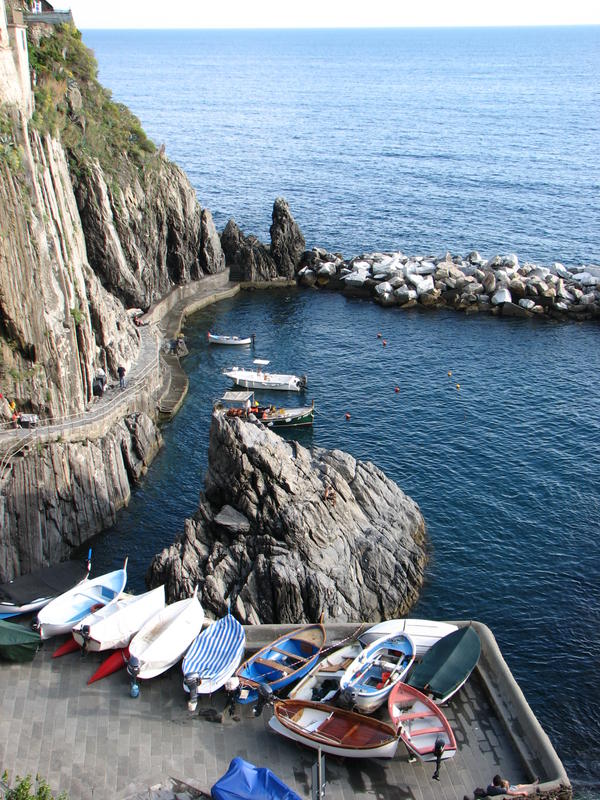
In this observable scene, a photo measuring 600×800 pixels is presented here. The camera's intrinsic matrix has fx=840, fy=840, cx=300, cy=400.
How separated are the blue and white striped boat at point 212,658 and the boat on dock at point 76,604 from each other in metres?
5.12

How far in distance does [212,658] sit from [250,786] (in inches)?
276

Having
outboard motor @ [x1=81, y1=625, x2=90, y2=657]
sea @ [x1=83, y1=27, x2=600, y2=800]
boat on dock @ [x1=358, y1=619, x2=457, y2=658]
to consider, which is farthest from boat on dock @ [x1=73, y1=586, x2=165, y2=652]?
sea @ [x1=83, y1=27, x2=600, y2=800]

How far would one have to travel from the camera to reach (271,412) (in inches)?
2776

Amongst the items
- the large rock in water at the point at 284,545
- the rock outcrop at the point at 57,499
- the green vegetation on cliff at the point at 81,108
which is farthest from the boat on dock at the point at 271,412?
the green vegetation on cliff at the point at 81,108

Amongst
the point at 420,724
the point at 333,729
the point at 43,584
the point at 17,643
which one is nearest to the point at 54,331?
the point at 43,584

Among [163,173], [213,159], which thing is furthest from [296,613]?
[213,159]

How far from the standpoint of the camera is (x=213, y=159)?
170 m

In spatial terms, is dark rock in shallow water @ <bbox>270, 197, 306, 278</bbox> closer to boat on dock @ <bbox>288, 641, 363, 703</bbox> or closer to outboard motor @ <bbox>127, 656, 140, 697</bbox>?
boat on dock @ <bbox>288, 641, 363, 703</bbox>

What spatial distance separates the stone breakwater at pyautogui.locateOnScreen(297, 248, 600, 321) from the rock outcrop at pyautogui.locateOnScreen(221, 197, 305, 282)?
2.29 meters

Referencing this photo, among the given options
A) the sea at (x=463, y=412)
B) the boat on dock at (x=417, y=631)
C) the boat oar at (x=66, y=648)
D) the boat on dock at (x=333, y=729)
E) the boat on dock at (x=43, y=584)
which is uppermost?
the boat on dock at (x=333, y=729)

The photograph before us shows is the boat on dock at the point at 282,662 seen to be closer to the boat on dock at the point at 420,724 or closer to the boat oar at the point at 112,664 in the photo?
the boat on dock at the point at 420,724

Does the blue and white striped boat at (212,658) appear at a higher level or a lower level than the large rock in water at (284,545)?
higher

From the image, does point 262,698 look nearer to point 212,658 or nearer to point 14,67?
point 212,658

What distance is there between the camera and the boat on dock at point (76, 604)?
32.6 m
